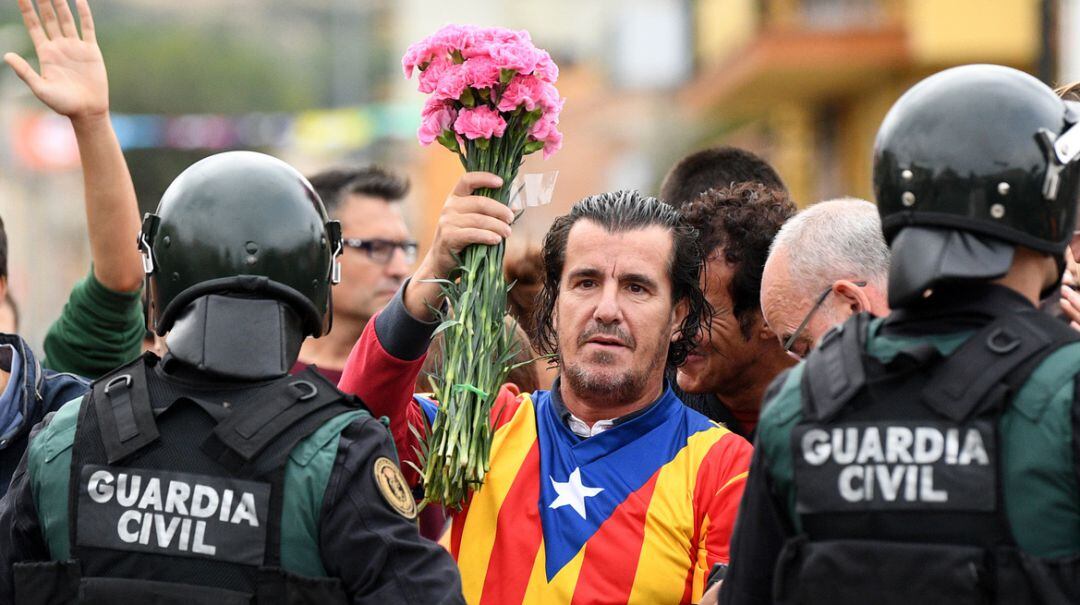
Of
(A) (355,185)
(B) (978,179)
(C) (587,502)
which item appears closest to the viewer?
(B) (978,179)

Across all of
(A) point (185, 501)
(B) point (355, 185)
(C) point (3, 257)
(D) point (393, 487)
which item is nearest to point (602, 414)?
(D) point (393, 487)

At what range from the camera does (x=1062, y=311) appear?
14.2 feet

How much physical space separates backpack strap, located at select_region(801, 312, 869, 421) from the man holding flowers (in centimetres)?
92

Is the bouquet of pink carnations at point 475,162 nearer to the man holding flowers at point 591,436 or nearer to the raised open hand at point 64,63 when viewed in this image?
the man holding flowers at point 591,436

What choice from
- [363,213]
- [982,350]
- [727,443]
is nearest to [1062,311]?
[727,443]

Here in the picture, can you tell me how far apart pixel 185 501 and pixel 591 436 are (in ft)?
4.56

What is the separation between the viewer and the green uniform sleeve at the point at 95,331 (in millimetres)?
4965

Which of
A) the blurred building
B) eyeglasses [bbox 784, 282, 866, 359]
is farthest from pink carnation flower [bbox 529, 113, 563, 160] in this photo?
the blurred building

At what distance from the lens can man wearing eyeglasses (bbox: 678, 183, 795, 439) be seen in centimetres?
533

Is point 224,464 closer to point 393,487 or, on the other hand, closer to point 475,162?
point 393,487

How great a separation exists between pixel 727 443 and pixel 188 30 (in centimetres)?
5423

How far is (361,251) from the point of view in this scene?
7.41m

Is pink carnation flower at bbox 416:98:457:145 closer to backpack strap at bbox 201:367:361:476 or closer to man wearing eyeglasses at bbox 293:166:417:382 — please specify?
backpack strap at bbox 201:367:361:476

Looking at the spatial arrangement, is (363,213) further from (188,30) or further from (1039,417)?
(188,30)
